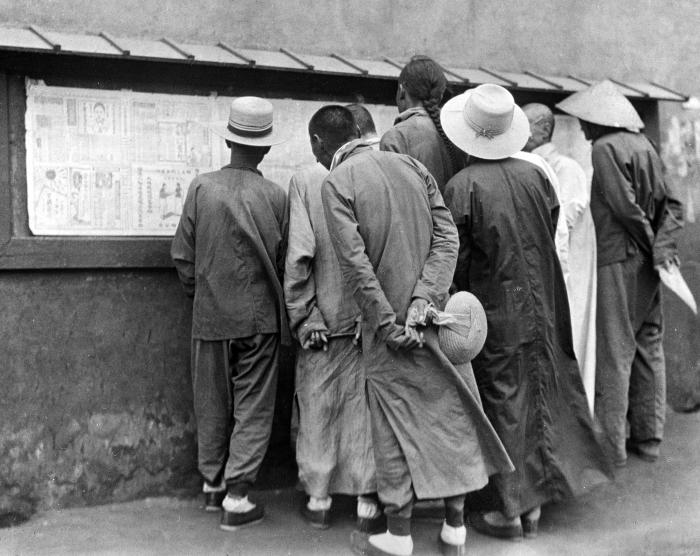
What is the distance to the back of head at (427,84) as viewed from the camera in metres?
4.72

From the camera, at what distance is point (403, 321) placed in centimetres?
400

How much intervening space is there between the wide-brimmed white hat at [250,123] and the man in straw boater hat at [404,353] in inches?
23.9

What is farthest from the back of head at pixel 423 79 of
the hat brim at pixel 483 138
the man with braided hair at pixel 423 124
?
the hat brim at pixel 483 138

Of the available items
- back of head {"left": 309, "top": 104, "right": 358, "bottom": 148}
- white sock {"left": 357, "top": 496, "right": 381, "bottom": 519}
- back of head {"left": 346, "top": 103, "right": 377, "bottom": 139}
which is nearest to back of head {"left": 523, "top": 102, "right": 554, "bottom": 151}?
back of head {"left": 346, "top": 103, "right": 377, "bottom": 139}

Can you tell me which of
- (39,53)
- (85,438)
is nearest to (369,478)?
(85,438)

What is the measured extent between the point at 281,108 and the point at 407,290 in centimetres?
164

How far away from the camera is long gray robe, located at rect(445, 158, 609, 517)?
4.44 m

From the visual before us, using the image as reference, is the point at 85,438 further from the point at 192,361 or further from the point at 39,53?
the point at 39,53

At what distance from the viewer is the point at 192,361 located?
15.1ft

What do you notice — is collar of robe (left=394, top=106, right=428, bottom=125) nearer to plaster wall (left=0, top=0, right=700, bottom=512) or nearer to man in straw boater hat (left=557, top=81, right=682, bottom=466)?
plaster wall (left=0, top=0, right=700, bottom=512)

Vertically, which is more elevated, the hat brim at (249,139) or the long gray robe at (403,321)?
the hat brim at (249,139)

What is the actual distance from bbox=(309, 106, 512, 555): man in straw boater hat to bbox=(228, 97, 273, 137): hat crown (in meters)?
0.62

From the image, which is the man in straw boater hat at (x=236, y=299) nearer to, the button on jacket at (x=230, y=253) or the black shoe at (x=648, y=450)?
the button on jacket at (x=230, y=253)

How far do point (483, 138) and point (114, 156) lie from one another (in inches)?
75.2
